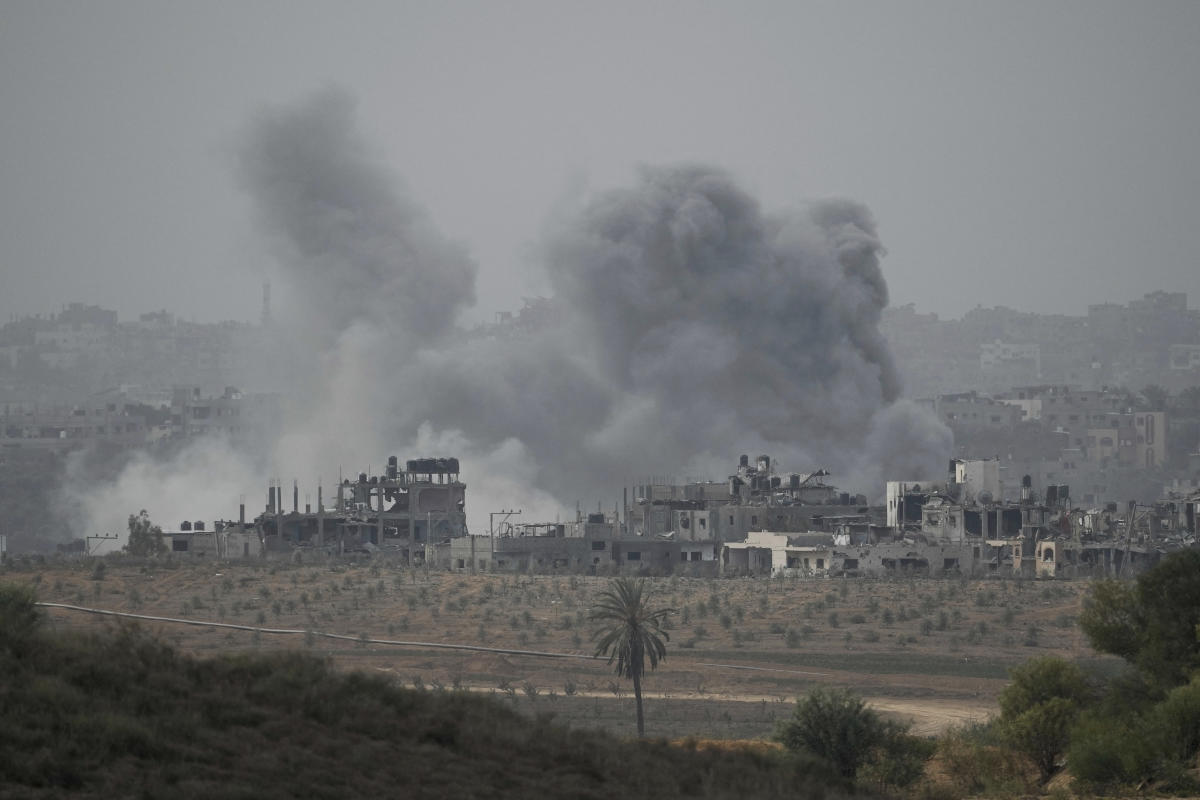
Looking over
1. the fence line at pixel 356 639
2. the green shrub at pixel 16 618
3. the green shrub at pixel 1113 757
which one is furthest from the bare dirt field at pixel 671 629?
the green shrub at pixel 1113 757

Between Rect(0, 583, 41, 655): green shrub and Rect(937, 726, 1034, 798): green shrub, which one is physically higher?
Rect(0, 583, 41, 655): green shrub

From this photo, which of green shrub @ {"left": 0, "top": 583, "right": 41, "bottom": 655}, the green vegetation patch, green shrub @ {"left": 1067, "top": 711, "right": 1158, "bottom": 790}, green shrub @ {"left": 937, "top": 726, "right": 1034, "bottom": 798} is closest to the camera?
the green vegetation patch

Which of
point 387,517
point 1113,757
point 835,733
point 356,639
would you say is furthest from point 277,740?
point 387,517

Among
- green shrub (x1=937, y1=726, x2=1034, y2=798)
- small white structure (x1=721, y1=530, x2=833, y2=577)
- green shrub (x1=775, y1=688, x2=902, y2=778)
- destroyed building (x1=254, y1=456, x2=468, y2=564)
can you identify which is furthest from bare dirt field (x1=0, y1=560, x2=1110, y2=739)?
destroyed building (x1=254, y1=456, x2=468, y2=564)

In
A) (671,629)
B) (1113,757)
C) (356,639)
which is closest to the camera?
(1113,757)

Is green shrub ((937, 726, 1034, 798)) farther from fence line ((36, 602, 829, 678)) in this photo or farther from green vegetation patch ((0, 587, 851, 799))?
fence line ((36, 602, 829, 678))

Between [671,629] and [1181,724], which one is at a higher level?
[671,629]

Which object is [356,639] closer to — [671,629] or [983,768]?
[671,629]

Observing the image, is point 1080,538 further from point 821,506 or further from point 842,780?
point 842,780

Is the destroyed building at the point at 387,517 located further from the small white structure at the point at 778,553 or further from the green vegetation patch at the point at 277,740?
the green vegetation patch at the point at 277,740

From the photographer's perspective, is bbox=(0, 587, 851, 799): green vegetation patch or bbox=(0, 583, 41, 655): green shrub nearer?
bbox=(0, 587, 851, 799): green vegetation patch
